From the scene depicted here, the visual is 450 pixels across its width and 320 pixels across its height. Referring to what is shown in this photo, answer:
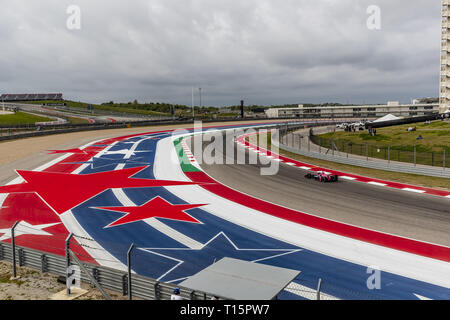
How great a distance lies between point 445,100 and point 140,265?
108471 millimetres

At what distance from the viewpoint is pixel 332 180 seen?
22594mm

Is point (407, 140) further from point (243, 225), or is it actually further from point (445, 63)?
point (445, 63)

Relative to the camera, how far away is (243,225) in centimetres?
1474

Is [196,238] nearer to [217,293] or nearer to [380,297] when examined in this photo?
[380,297]

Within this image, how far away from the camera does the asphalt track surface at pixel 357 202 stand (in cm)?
1405

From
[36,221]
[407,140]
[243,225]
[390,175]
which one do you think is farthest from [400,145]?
[36,221]

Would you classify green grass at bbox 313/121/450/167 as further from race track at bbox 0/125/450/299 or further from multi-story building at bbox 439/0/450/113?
multi-story building at bbox 439/0/450/113

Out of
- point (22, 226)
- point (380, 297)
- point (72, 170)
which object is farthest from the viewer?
point (72, 170)

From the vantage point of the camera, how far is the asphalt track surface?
14.0 metres

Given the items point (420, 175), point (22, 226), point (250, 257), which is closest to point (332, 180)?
point (420, 175)

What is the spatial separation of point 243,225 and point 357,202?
6842 mm

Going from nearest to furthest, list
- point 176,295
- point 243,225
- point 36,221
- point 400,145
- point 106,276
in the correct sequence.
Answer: point 176,295, point 106,276, point 243,225, point 36,221, point 400,145

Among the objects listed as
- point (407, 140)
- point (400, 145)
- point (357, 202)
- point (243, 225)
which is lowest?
point (243, 225)

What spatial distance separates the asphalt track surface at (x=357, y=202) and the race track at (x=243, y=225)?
0.19ft
